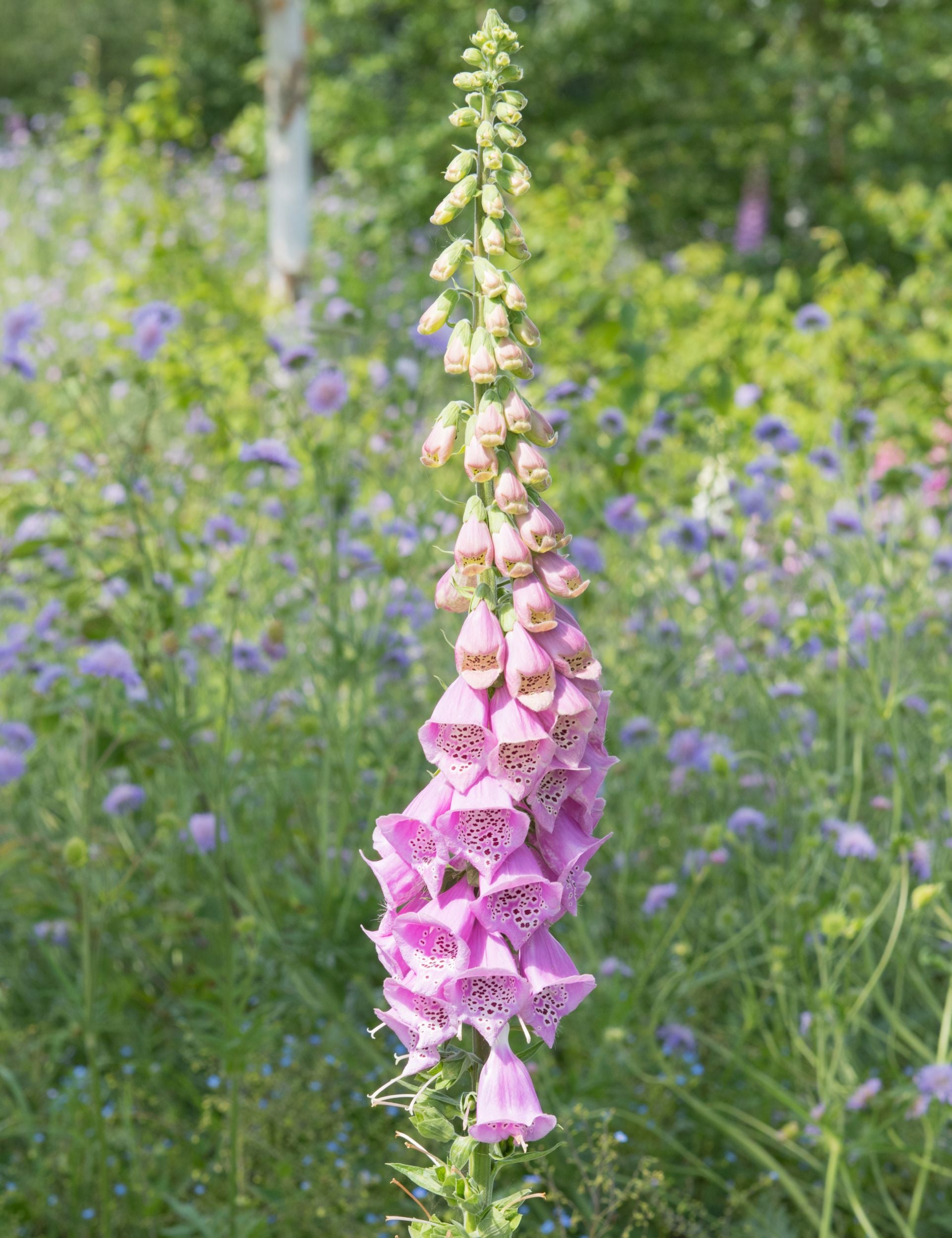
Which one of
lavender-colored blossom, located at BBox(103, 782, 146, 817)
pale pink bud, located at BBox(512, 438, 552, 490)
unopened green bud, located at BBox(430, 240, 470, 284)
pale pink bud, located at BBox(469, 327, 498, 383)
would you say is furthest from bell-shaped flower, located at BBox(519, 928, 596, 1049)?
lavender-colored blossom, located at BBox(103, 782, 146, 817)

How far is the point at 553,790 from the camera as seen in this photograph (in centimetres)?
129

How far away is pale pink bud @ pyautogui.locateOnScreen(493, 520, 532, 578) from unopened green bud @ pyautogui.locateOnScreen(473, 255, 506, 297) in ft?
0.78

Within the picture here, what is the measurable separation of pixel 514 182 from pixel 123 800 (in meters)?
2.10

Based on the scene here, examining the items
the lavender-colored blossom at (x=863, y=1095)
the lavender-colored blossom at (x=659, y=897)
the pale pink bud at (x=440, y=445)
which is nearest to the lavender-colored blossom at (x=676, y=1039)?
the lavender-colored blossom at (x=659, y=897)

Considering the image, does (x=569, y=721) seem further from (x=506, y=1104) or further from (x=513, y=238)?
(x=513, y=238)

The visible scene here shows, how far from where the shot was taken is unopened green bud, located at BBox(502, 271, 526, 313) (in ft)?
3.90

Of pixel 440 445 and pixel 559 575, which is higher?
pixel 440 445

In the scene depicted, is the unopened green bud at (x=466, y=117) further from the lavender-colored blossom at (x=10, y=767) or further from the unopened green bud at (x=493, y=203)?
the lavender-colored blossom at (x=10, y=767)

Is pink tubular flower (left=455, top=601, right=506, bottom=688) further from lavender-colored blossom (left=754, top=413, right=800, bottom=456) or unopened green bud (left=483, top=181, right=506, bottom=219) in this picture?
lavender-colored blossom (left=754, top=413, right=800, bottom=456)

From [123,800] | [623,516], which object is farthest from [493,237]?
[623,516]

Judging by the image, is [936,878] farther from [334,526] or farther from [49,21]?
[49,21]

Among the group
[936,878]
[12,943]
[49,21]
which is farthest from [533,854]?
[49,21]

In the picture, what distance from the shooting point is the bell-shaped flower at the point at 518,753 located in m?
1.22

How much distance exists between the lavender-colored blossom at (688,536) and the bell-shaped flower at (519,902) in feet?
7.54
